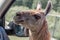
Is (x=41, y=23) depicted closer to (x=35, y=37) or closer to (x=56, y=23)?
(x=35, y=37)

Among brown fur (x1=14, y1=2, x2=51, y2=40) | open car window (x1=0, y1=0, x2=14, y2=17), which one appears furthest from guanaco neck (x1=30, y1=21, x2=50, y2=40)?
open car window (x1=0, y1=0, x2=14, y2=17)

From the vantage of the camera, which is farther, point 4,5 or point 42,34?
point 4,5

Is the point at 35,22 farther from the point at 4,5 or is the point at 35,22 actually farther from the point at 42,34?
the point at 4,5

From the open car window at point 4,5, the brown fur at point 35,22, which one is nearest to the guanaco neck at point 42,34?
the brown fur at point 35,22

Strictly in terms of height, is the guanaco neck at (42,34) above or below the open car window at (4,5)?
below

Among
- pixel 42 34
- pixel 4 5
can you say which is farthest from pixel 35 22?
pixel 4 5

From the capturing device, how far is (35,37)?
0.60m

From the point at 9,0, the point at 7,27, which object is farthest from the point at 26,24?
the point at 7,27

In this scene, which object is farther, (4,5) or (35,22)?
(4,5)

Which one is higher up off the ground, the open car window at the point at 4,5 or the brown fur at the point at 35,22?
the open car window at the point at 4,5

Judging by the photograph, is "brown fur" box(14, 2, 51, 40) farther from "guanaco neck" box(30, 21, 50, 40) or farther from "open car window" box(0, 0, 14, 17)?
"open car window" box(0, 0, 14, 17)

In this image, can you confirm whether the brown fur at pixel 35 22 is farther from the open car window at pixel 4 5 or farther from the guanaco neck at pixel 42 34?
the open car window at pixel 4 5

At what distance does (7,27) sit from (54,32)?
27cm

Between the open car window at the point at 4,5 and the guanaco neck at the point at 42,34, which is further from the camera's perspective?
the open car window at the point at 4,5
